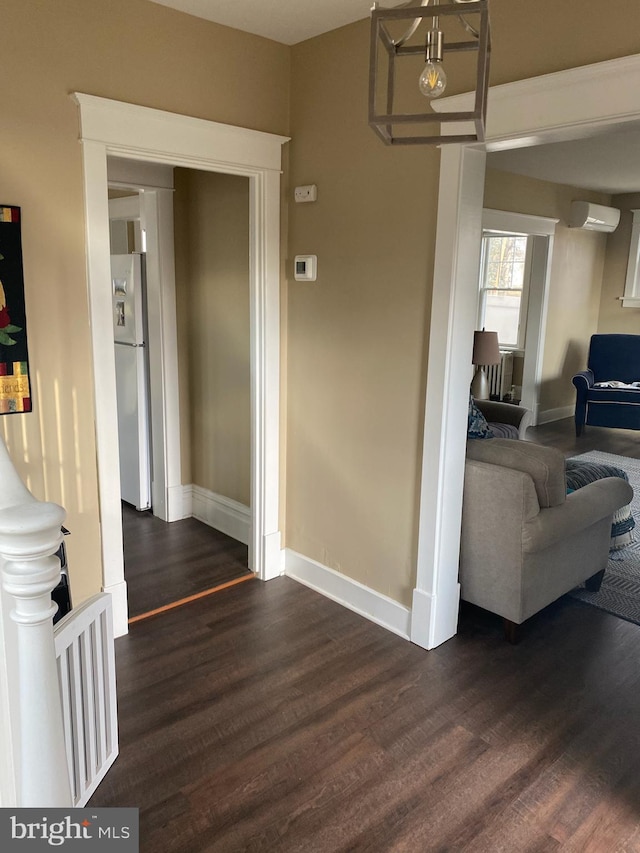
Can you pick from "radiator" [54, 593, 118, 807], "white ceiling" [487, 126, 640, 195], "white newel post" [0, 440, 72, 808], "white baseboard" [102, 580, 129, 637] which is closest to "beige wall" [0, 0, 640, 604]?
"white baseboard" [102, 580, 129, 637]

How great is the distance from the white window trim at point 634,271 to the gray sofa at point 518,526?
5681 mm

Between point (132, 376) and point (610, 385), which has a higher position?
point (132, 376)

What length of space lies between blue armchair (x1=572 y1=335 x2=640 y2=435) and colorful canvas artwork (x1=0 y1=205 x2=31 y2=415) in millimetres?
6015

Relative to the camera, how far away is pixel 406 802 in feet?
7.13

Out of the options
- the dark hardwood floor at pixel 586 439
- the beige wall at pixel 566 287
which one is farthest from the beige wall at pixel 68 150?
the dark hardwood floor at pixel 586 439

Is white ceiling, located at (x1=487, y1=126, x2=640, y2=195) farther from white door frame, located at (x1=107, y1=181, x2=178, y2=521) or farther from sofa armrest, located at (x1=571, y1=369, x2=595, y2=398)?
white door frame, located at (x1=107, y1=181, x2=178, y2=521)

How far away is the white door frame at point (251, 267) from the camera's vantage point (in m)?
2.73

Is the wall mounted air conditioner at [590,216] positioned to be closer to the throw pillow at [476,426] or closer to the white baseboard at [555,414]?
the white baseboard at [555,414]

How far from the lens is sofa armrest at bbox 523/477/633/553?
9.57 ft

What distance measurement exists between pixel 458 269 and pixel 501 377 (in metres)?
5.94

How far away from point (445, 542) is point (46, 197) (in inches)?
86.8

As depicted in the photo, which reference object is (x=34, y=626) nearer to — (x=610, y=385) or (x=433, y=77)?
(x=433, y=77)

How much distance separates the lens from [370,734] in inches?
98.4

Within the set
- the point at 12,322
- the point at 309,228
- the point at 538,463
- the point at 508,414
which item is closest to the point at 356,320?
the point at 309,228
